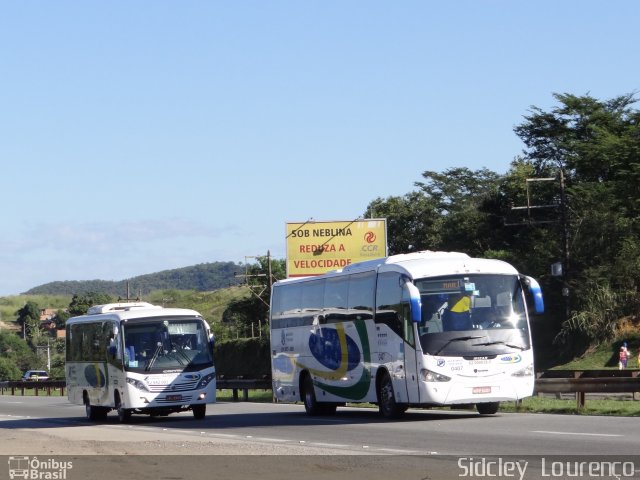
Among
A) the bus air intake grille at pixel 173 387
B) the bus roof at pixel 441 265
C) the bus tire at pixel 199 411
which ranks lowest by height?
the bus tire at pixel 199 411

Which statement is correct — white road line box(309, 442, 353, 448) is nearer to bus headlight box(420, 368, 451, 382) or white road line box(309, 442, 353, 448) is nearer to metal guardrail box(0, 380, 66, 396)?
bus headlight box(420, 368, 451, 382)

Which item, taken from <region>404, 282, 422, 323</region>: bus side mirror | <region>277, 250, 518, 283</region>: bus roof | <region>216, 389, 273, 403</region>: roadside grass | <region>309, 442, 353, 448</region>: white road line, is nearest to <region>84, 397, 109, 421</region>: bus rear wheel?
<region>277, 250, 518, 283</region>: bus roof

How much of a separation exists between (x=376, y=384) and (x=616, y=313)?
1551 inches

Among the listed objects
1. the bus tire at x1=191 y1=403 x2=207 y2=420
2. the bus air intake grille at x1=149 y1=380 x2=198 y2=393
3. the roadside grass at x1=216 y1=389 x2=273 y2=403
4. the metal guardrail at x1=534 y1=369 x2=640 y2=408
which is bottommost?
the roadside grass at x1=216 y1=389 x2=273 y2=403

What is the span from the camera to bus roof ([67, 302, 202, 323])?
Answer: 29781mm

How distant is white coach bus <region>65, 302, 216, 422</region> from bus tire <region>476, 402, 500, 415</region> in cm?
713

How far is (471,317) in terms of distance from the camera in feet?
78.2

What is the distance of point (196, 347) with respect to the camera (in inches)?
1173

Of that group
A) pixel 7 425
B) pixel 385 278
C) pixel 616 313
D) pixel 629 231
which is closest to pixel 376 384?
pixel 385 278

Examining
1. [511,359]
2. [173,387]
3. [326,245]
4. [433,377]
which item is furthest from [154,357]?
[326,245]

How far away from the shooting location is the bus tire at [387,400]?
25406 mm

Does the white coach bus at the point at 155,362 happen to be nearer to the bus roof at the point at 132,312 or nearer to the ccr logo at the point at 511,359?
the bus roof at the point at 132,312

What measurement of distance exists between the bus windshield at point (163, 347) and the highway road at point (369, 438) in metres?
1.41

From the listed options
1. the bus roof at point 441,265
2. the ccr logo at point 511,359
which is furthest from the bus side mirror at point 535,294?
the ccr logo at point 511,359
